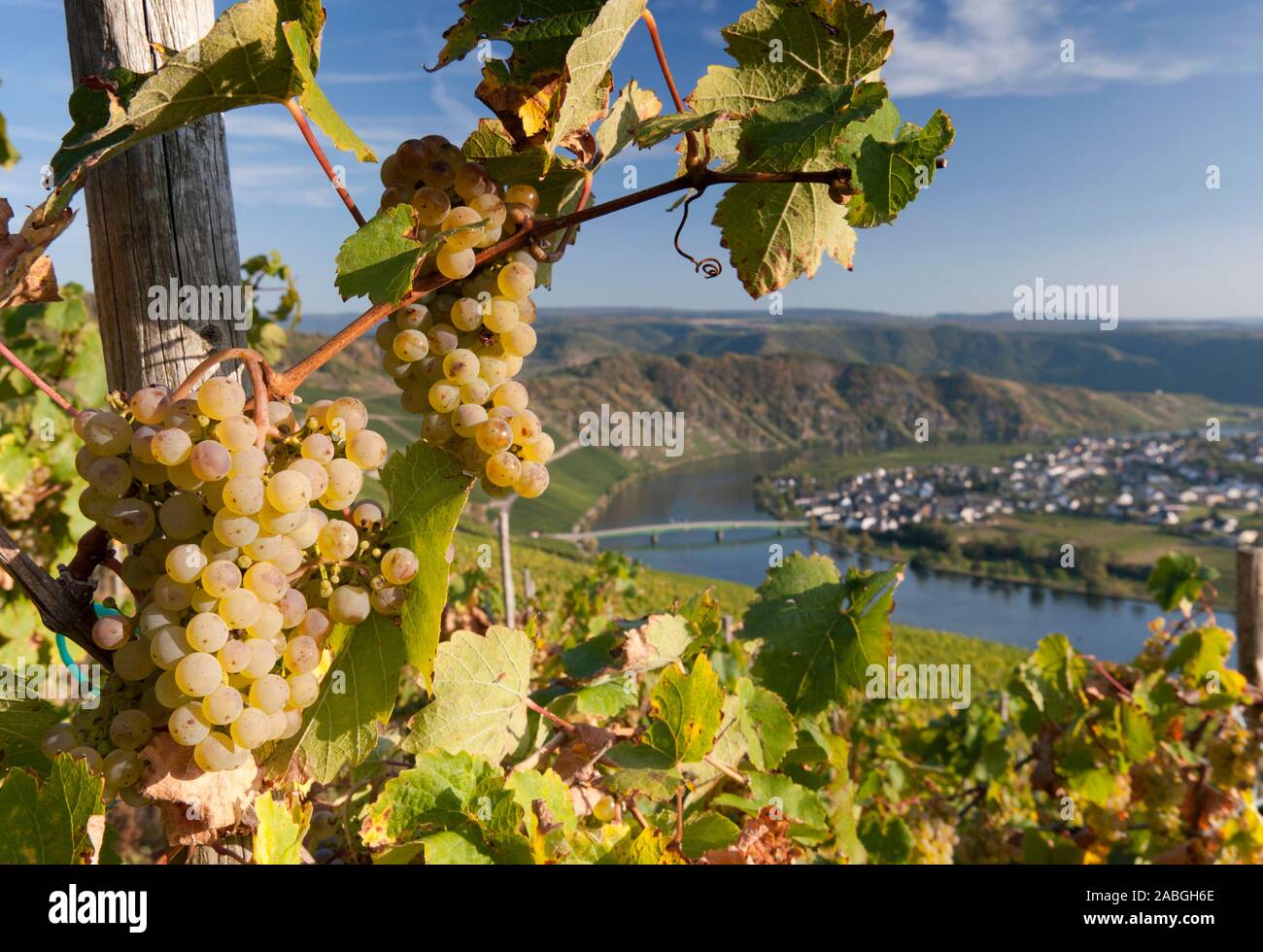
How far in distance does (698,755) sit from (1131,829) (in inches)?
134

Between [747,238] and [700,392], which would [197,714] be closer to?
[747,238]

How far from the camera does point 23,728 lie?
1.03 meters

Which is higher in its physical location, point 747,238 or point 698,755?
point 747,238

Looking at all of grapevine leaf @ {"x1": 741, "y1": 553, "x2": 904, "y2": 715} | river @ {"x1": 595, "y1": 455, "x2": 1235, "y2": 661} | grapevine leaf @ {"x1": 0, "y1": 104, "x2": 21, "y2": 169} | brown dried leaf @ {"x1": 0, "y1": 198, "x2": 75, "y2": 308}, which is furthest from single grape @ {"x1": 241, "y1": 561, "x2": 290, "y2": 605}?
river @ {"x1": 595, "y1": 455, "x2": 1235, "y2": 661}

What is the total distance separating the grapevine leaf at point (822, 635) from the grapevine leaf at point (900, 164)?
3.24ft

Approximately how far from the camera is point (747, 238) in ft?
4.31

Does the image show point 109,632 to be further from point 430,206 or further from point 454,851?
point 430,206

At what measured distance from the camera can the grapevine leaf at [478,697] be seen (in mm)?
1330

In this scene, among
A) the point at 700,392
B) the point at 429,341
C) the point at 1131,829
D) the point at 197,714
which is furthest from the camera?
the point at 700,392

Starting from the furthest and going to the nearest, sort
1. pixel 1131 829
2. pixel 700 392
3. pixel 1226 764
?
pixel 700 392 → pixel 1131 829 → pixel 1226 764

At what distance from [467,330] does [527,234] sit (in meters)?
0.15

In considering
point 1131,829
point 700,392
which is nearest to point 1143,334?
point 700,392
